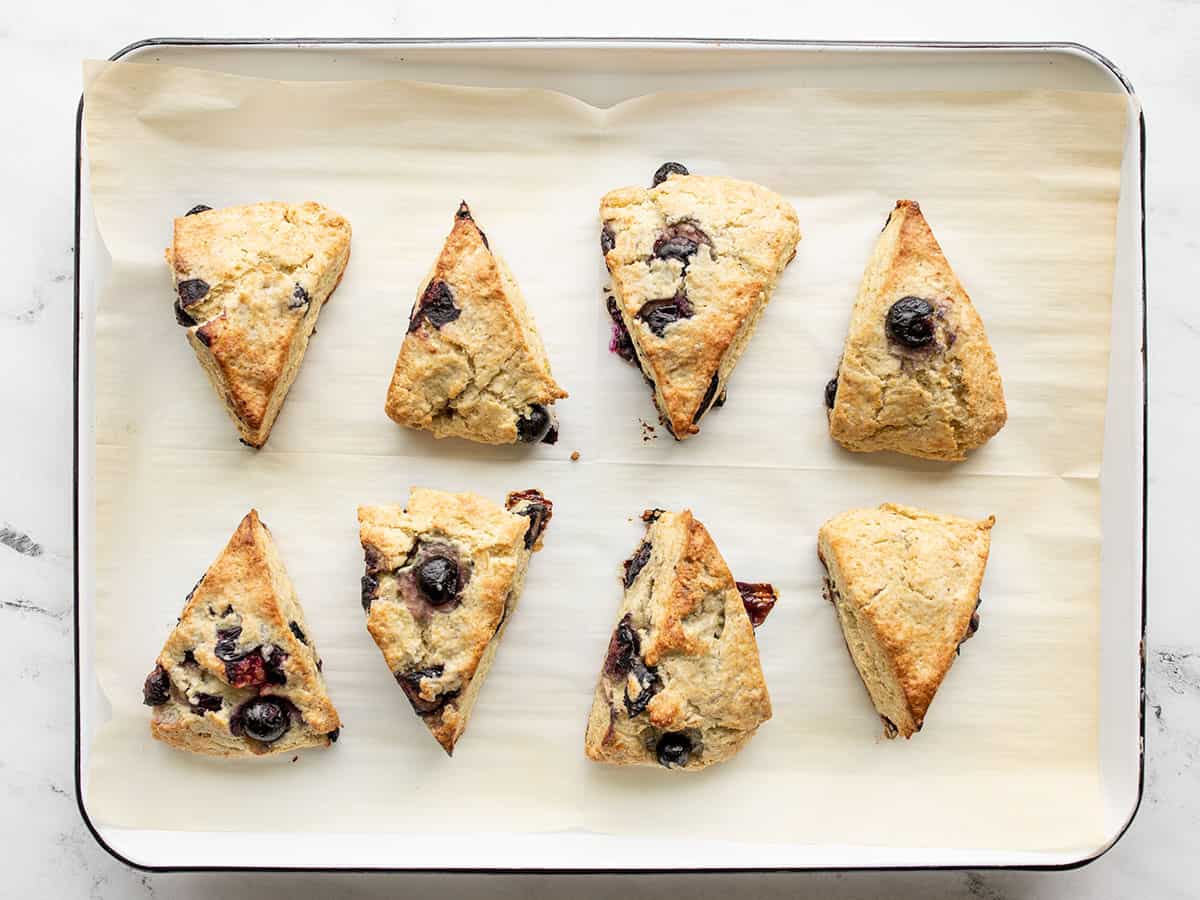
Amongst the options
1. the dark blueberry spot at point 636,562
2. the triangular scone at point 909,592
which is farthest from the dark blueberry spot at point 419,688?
the triangular scone at point 909,592

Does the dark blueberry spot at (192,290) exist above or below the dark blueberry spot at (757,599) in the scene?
above

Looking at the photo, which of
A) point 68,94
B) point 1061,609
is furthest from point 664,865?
point 68,94

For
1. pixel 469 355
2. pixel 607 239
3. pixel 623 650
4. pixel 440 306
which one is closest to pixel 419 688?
pixel 623 650

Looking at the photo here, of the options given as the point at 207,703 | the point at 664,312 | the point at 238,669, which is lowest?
the point at 207,703

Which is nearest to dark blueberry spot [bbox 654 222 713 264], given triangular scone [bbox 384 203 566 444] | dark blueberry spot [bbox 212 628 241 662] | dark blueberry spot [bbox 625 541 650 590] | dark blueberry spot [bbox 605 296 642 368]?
dark blueberry spot [bbox 605 296 642 368]

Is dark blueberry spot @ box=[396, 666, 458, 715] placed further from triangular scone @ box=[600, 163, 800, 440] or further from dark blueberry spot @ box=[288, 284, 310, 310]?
dark blueberry spot @ box=[288, 284, 310, 310]

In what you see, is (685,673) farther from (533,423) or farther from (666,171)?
(666,171)

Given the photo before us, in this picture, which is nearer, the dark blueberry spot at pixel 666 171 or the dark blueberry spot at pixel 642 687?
the dark blueberry spot at pixel 642 687

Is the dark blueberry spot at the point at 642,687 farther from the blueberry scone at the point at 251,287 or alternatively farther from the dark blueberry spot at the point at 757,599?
the blueberry scone at the point at 251,287
